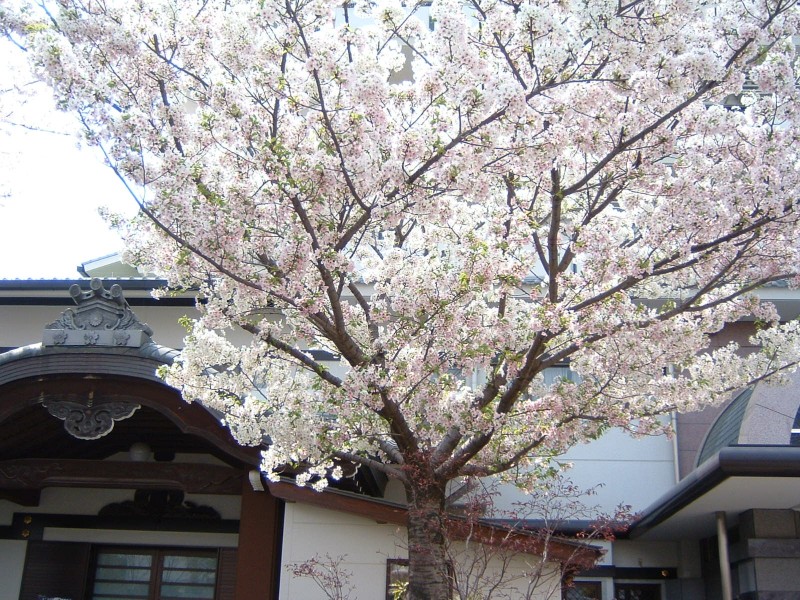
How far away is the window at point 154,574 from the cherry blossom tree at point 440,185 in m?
4.08

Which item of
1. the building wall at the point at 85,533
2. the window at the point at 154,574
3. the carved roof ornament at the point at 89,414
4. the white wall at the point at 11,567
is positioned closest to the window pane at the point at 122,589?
the window at the point at 154,574

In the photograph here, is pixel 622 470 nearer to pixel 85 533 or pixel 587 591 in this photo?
pixel 587 591

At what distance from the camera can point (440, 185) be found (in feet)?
21.8

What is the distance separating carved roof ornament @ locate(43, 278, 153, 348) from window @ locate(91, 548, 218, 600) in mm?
3555

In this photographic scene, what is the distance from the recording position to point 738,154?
23.1 feet

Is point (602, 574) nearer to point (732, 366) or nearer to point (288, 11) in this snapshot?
point (732, 366)

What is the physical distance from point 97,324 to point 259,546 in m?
2.96

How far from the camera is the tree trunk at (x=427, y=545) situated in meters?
6.77

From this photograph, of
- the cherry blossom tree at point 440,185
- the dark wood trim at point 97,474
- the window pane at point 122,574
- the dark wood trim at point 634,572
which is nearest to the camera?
the cherry blossom tree at point 440,185

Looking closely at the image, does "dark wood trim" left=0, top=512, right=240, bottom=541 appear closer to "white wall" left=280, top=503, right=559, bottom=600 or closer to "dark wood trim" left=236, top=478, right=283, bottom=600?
"dark wood trim" left=236, top=478, right=283, bottom=600

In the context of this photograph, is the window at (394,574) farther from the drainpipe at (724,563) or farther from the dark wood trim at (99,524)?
the drainpipe at (724,563)

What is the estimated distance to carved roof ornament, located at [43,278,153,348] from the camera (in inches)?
353

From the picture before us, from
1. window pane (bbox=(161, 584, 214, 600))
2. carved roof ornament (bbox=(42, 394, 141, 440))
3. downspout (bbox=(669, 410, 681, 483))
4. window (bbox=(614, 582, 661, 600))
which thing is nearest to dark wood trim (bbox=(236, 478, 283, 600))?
carved roof ornament (bbox=(42, 394, 141, 440))

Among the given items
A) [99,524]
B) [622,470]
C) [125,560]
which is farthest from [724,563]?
[99,524]
